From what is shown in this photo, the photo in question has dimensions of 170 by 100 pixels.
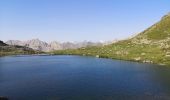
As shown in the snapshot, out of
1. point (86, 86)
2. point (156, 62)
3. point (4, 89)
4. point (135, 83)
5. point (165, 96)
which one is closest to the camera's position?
point (165, 96)

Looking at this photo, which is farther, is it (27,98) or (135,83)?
(135,83)

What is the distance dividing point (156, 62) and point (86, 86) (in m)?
103

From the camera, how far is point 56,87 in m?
105

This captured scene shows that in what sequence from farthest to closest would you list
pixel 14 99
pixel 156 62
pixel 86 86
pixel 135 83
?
pixel 156 62, pixel 135 83, pixel 86 86, pixel 14 99

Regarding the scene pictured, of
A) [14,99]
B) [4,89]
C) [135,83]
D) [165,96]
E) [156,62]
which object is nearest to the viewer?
[14,99]

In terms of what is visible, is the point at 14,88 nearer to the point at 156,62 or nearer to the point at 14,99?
the point at 14,99

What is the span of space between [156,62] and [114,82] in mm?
88362

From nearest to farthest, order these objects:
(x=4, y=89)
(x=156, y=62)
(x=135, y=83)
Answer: (x=4, y=89) < (x=135, y=83) < (x=156, y=62)

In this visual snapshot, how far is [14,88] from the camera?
102 metres

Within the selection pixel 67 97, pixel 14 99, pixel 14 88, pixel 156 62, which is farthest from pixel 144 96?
pixel 156 62

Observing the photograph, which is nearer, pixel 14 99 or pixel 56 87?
pixel 14 99

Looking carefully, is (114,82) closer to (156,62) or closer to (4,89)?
(4,89)

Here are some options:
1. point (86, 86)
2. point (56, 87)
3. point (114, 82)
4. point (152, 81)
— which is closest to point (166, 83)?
point (152, 81)

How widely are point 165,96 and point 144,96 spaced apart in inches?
279
